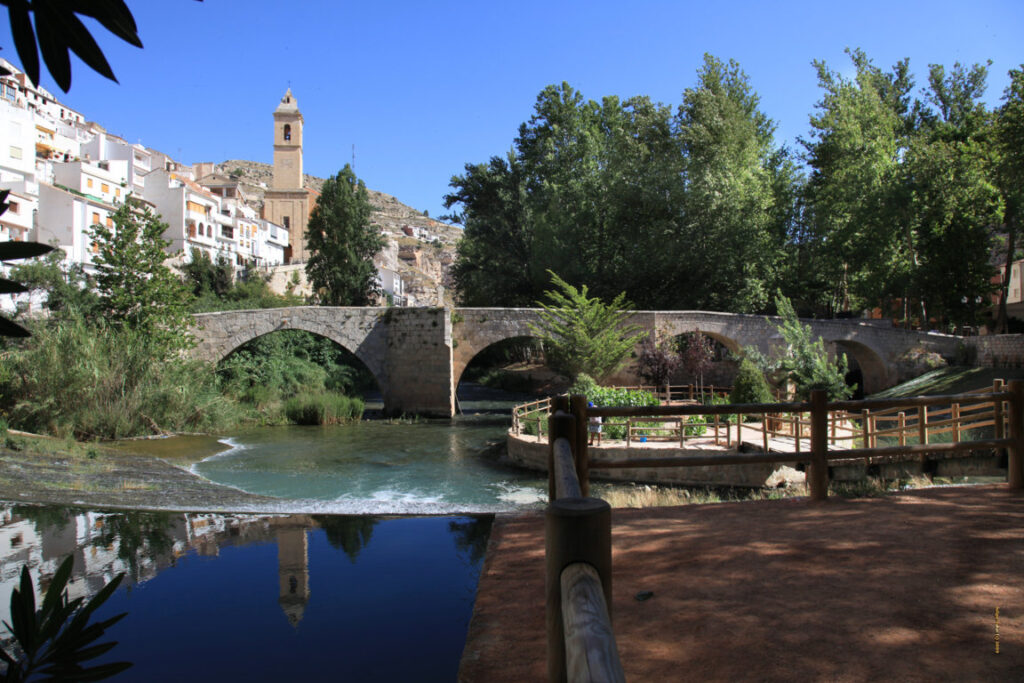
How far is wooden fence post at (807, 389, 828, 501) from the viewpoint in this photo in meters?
5.06

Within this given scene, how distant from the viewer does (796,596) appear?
3.33 metres

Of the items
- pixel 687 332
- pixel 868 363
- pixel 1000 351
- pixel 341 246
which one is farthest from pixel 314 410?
pixel 1000 351

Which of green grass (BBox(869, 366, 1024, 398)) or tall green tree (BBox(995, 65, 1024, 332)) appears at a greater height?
tall green tree (BBox(995, 65, 1024, 332))

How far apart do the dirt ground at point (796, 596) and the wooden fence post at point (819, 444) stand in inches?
9.7

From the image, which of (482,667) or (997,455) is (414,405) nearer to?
(997,455)

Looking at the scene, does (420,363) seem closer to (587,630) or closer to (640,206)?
(640,206)

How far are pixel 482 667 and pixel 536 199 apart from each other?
3041cm

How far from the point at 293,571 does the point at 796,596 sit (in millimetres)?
2938

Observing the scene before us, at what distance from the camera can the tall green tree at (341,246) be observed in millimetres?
37812

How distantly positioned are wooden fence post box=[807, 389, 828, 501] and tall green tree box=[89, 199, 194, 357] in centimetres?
1756

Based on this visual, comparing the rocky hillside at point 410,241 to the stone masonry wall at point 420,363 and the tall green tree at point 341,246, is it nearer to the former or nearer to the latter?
the tall green tree at point 341,246

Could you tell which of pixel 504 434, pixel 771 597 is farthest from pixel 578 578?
pixel 504 434

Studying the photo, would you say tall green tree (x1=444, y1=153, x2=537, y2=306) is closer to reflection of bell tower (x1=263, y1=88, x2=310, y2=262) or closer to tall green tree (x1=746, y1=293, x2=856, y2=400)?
tall green tree (x1=746, y1=293, x2=856, y2=400)

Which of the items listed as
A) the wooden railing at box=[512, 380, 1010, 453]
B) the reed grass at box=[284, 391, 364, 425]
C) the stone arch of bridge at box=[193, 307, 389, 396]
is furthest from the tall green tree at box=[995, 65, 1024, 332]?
the reed grass at box=[284, 391, 364, 425]
